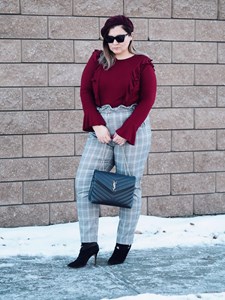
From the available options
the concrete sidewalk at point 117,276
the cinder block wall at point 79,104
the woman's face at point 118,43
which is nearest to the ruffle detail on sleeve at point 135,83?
the woman's face at point 118,43

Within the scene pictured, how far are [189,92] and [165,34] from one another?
0.53 meters

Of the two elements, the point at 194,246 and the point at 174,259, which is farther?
the point at 194,246

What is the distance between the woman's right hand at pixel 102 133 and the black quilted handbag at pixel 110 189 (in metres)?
A: 0.20

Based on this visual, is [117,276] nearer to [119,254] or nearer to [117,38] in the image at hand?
[119,254]

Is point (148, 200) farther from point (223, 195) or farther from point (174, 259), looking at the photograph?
point (174, 259)

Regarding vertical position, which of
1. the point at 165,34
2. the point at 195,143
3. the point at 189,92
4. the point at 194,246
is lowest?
the point at 194,246

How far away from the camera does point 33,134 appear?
611cm

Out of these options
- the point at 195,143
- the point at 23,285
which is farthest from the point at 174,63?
the point at 23,285

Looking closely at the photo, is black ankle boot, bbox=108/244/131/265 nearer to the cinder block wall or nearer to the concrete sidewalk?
the concrete sidewalk

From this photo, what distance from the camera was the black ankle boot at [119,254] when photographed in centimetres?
499

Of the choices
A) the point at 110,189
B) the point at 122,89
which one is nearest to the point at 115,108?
the point at 122,89

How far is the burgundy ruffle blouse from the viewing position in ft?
15.7

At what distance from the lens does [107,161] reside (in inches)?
193

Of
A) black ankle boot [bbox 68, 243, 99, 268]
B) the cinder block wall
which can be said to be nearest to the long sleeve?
black ankle boot [bbox 68, 243, 99, 268]
